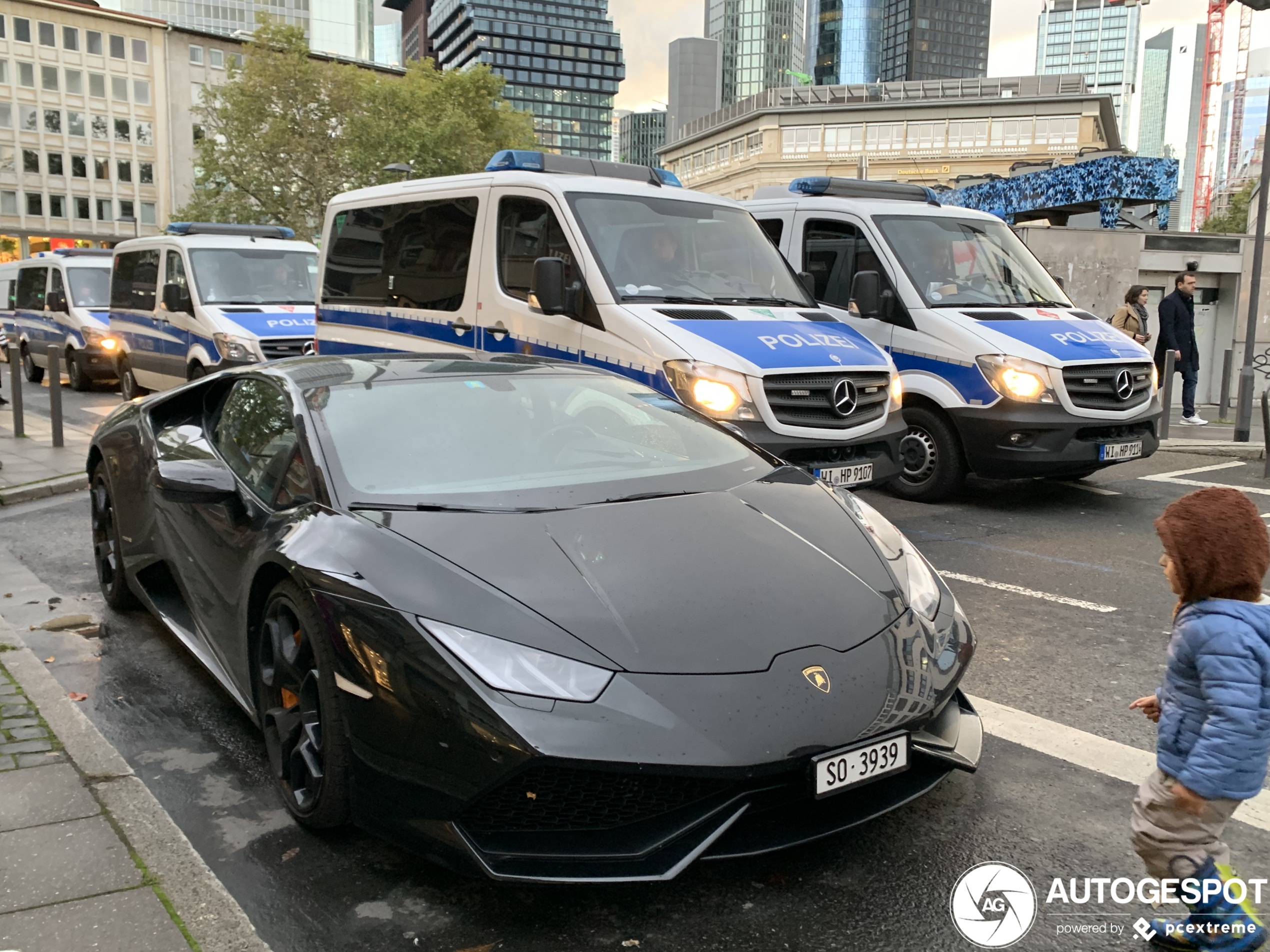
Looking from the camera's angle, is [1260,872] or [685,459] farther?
[685,459]

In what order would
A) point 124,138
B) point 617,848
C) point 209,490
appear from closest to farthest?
point 617,848 → point 209,490 → point 124,138

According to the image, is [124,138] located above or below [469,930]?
above

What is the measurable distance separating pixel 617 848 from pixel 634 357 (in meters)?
4.65

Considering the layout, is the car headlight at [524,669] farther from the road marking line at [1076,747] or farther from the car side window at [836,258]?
the car side window at [836,258]

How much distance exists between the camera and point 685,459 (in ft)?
13.3

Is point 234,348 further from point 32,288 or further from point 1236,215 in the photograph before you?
point 1236,215

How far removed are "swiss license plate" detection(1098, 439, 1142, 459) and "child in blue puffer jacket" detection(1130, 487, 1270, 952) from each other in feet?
19.8

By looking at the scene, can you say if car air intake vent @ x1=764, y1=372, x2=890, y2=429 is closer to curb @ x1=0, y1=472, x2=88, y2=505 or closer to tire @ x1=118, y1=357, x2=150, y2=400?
curb @ x1=0, y1=472, x2=88, y2=505

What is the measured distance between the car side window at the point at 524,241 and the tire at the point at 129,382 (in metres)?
9.18

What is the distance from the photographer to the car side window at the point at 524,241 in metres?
7.63

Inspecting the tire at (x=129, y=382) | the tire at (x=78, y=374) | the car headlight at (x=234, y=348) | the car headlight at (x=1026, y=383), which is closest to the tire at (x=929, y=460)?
the car headlight at (x=1026, y=383)

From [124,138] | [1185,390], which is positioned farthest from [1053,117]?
[1185,390]

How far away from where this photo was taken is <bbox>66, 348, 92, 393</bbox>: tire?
17.7 meters

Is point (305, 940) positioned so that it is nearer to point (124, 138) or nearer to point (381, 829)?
point (381, 829)
